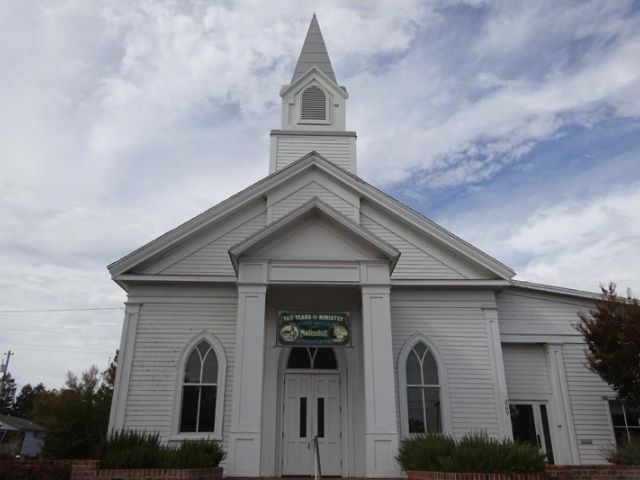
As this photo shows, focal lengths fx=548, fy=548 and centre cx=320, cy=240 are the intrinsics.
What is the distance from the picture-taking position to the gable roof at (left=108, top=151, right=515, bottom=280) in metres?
14.6

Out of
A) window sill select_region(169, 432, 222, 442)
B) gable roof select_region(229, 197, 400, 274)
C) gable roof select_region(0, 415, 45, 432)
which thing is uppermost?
gable roof select_region(229, 197, 400, 274)

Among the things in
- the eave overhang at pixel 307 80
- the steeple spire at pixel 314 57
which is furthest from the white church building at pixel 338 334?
the steeple spire at pixel 314 57

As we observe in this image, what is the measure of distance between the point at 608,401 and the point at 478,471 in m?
7.45

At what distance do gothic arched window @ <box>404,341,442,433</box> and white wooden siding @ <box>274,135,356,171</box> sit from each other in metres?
7.03

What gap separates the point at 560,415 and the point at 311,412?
21.6 feet

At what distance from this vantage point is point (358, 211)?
15945mm

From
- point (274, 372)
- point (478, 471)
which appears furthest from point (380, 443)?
point (274, 372)

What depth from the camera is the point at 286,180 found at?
1605 centimetres

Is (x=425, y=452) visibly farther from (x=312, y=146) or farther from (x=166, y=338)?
(x=312, y=146)

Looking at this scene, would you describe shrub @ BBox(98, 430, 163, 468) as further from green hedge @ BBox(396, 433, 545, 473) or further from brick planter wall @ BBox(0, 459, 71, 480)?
green hedge @ BBox(396, 433, 545, 473)

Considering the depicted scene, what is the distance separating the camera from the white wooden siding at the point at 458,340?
1384 cm

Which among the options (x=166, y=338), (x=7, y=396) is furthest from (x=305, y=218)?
(x=7, y=396)

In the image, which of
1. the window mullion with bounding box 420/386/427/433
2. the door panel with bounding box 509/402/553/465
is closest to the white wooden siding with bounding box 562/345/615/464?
the door panel with bounding box 509/402/553/465

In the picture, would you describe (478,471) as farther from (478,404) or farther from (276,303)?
(276,303)
